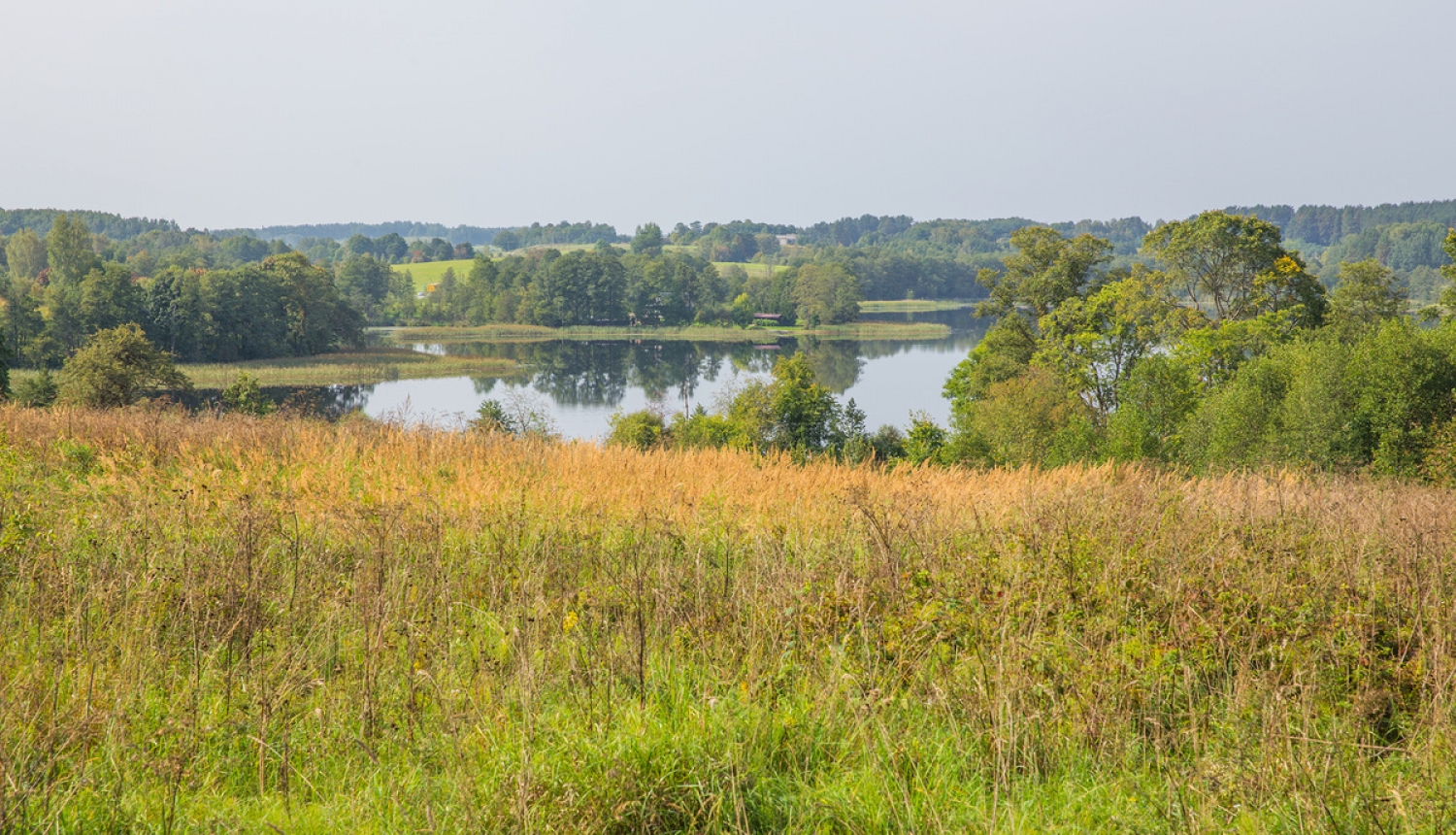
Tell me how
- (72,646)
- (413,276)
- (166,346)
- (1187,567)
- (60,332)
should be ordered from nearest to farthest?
(72,646) → (1187,567) → (60,332) → (166,346) → (413,276)

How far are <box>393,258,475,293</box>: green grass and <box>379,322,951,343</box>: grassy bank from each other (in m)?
27.2

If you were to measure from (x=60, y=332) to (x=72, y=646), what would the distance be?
68.2 m

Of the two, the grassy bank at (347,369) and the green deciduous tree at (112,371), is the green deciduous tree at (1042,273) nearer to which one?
the green deciduous tree at (112,371)

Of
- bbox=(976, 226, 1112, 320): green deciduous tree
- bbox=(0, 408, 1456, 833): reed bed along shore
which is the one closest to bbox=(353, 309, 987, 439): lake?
bbox=(976, 226, 1112, 320): green deciduous tree

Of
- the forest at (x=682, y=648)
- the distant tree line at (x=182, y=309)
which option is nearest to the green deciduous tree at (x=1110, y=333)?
the forest at (x=682, y=648)

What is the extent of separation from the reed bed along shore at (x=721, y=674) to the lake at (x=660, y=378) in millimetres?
32402

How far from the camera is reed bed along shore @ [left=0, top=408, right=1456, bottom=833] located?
8.92ft

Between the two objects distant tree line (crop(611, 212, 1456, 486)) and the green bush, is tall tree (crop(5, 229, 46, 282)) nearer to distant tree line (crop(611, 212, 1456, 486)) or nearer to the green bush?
the green bush

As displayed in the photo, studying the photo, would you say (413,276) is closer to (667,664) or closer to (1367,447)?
(1367,447)

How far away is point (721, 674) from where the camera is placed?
3537 mm

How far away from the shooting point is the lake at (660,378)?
173 ft

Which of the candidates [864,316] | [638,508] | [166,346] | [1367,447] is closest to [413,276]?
[864,316]

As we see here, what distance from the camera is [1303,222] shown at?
14288 centimetres

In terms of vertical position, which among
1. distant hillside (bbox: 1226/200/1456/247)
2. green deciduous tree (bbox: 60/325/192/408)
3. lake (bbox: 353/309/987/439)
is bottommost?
lake (bbox: 353/309/987/439)
